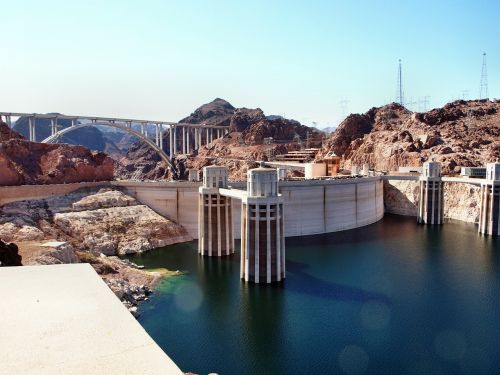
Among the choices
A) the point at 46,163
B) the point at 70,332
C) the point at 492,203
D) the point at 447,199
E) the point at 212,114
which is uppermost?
the point at 212,114

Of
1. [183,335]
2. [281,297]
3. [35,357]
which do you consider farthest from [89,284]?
[281,297]

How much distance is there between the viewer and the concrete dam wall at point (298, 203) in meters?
52.9

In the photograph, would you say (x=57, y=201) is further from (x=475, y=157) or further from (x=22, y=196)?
(x=475, y=157)

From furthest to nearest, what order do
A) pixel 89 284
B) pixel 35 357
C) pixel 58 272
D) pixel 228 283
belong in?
pixel 228 283, pixel 58 272, pixel 89 284, pixel 35 357

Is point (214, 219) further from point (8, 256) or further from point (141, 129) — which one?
point (141, 129)

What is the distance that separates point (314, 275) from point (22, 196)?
102ft

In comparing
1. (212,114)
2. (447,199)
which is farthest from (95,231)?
→ (212,114)

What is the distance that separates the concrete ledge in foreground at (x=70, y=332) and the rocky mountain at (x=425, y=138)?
214 feet

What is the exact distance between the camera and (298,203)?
55.1m

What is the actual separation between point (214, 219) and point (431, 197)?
3487 centimetres

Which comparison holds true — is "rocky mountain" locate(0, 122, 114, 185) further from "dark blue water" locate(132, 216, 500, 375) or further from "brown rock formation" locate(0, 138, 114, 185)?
"dark blue water" locate(132, 216, 500, 375)

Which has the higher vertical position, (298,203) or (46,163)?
(46,163)

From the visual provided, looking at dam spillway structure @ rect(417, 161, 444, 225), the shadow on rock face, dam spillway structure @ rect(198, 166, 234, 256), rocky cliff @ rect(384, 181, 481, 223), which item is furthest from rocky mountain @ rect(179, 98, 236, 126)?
the shadow on rock face

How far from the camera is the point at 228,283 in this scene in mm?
36156
